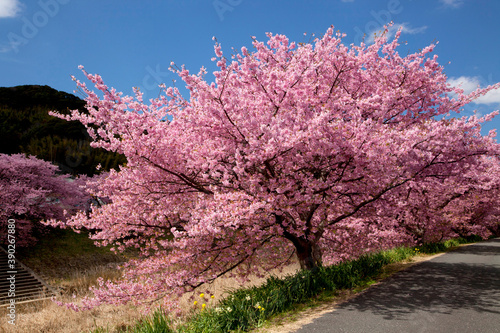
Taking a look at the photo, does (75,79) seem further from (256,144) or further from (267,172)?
(267,172)

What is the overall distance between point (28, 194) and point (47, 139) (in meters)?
17.7

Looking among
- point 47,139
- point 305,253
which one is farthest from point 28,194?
point 305,253

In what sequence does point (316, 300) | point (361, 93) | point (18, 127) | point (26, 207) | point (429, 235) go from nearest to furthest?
point (316, 300) → point (361, 93) → point (429, 235) → point (26, 207) → point (18, 127)

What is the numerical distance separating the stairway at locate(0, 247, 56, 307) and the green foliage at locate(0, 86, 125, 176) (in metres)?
12.3

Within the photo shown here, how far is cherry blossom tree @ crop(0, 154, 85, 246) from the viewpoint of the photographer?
1931cm

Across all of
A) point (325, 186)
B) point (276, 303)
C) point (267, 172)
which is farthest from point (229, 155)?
point (276, 303)

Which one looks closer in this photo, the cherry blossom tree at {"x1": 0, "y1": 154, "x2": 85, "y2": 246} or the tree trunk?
the tree trunk

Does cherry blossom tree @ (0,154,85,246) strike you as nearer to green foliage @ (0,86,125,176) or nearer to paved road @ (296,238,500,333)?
green foliage @ (0,86,125,176)

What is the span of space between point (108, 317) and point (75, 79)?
7295 mm

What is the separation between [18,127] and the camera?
39500mm

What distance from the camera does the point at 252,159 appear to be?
6027 mm

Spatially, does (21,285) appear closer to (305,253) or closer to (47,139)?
(305,253)

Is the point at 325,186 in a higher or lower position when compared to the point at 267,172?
lower

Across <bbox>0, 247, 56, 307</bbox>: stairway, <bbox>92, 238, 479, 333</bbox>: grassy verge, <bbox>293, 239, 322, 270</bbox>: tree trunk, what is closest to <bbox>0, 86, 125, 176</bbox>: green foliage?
<bbox>0, 247, 56, 307</bbox>: stairway
